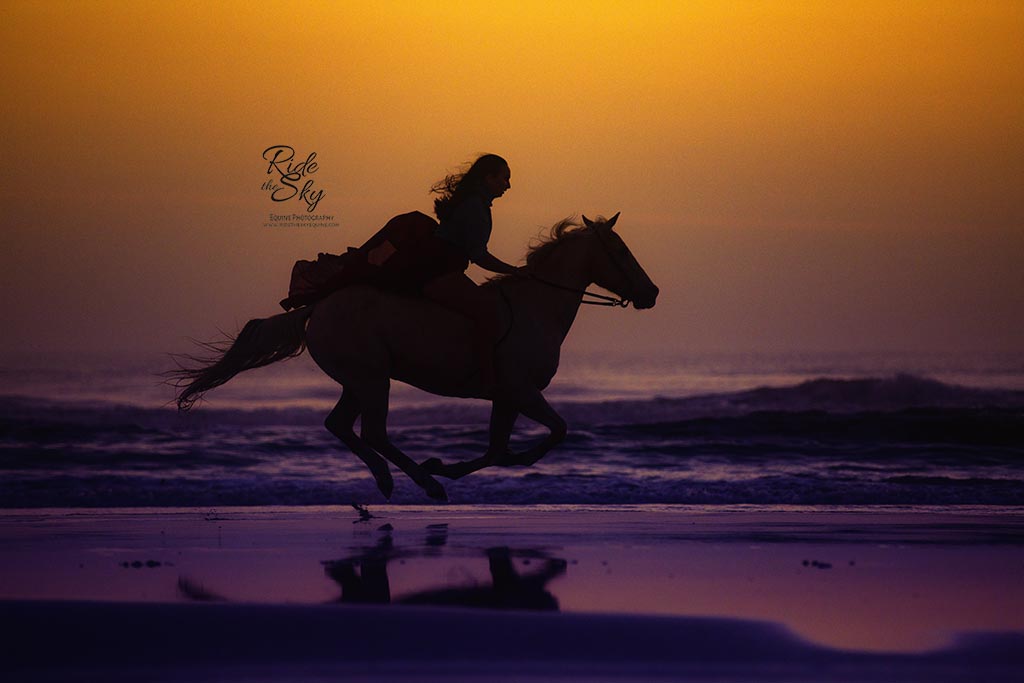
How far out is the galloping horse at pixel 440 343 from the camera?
9992mm

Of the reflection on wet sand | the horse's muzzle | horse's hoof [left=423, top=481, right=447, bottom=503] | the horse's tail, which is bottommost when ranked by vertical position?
the reflection on wet sand

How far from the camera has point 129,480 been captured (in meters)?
13.7

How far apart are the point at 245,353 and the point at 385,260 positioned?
59.7 inches

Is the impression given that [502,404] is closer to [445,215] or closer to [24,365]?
[445,215]

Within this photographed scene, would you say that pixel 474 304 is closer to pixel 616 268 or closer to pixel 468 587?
pixel 616 268

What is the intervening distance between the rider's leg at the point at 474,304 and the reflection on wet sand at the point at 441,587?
1.60 metres

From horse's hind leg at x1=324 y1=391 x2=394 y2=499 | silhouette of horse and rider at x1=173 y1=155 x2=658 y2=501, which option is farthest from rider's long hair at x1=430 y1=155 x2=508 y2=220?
horse's hind leg at x1=324 y1=391 x2=394 y2=499

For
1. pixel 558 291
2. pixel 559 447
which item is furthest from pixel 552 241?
pixel 559 447

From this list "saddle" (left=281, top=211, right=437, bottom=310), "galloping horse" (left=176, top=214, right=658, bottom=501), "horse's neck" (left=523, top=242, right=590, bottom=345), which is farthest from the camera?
"horse's neck" (left=523, top=242, right=590, bottom=345)

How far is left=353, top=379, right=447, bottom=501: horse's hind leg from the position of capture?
33.4ft

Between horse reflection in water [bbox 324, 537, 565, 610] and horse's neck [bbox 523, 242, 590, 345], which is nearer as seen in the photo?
horse reflection in water [bbox 324, 537, 565, 610]

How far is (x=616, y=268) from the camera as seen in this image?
34.3 ft

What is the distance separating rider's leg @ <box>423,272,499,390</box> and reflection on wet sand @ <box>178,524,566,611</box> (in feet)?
5.24

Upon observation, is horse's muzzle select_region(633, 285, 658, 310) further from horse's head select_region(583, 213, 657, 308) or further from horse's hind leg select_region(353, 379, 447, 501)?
horse's hind leg select_region(353, 379, 447, 501)
